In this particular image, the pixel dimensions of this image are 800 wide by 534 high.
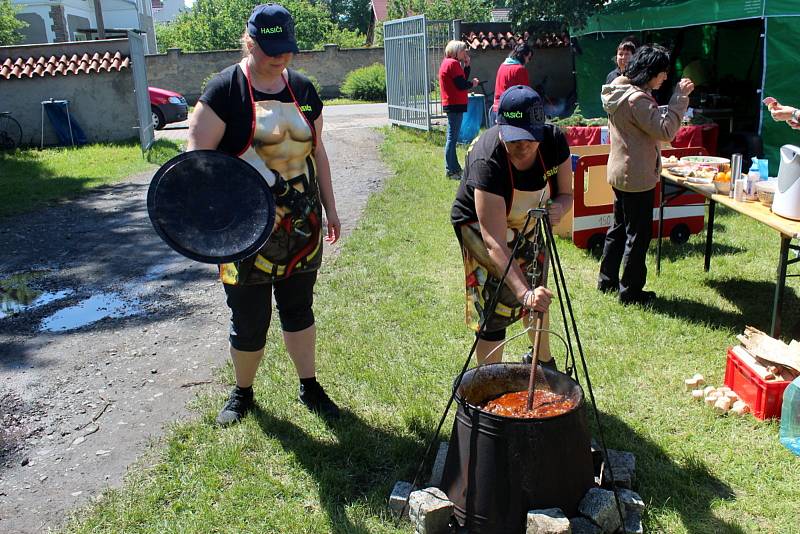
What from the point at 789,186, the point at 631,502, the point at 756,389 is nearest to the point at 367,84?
the point at 789,186

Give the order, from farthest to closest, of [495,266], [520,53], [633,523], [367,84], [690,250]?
1. [367,84]
2. [520,53]
3. [690,250]
4. [495,266]
5. [633,523]

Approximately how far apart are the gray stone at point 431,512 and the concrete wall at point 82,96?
14.3 m

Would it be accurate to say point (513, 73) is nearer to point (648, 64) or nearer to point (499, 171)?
point (648, 64)

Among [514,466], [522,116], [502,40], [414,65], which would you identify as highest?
[502,40]

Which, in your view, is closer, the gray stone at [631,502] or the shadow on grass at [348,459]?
the gray stone at [631,502]

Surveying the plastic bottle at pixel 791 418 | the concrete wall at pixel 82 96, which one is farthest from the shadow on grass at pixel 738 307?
the concrete wall at pixel 82 96

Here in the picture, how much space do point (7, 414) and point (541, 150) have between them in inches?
131

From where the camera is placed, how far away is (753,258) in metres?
6.45

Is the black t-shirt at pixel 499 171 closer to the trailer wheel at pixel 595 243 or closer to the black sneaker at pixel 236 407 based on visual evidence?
the black sneaker at pixel 236 407

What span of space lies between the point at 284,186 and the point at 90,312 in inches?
128

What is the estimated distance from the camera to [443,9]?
4028 cm

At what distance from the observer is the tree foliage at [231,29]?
133ft

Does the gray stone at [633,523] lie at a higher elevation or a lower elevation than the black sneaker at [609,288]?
lower

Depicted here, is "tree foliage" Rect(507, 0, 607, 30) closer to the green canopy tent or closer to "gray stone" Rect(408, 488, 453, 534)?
the green canopy tent
